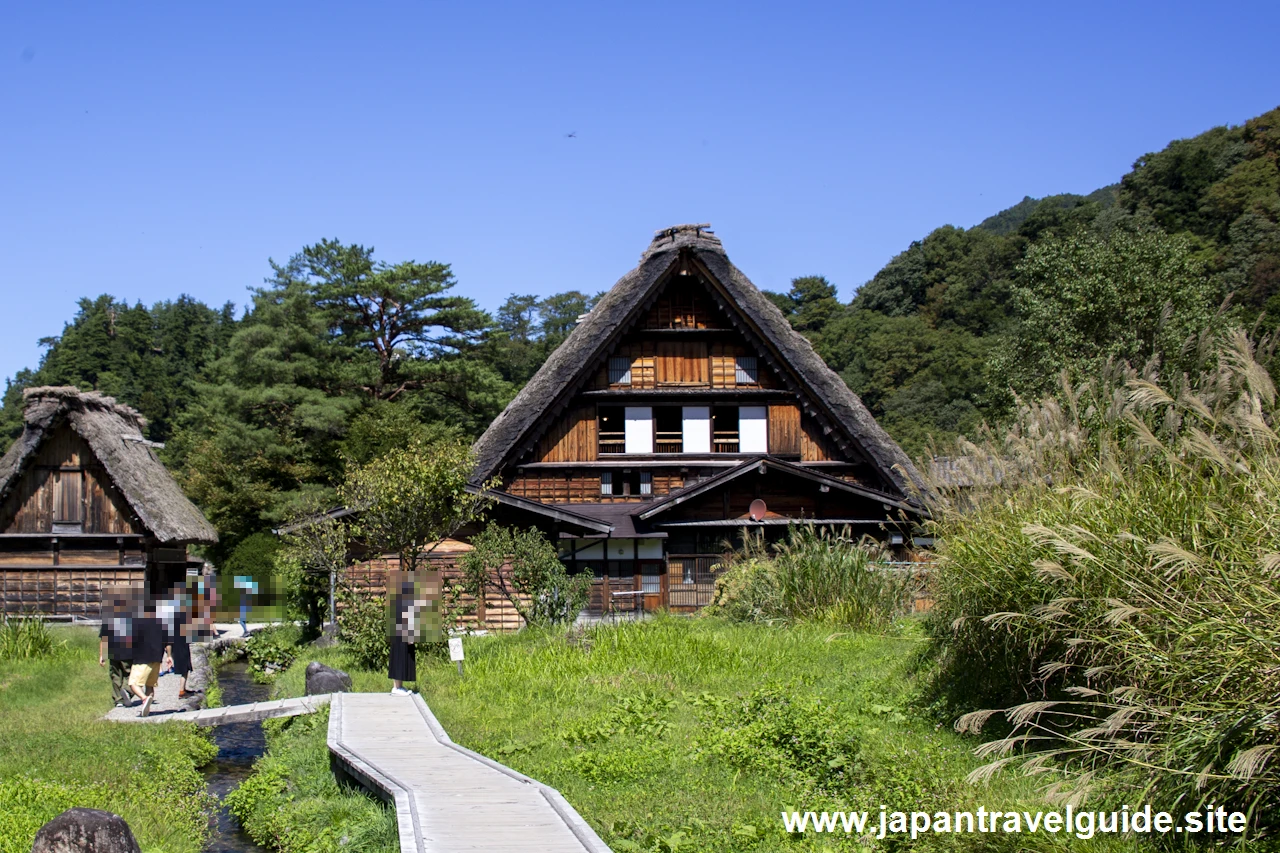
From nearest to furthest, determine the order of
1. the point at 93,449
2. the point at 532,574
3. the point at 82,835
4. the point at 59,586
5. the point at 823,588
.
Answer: the point at 82,835
the point at 823,588
the point at 532,574
the point at 93,449
the point at 59,586

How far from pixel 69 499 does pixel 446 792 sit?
2249 cm

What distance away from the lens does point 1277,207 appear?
167 ft

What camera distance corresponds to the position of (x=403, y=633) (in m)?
12.9

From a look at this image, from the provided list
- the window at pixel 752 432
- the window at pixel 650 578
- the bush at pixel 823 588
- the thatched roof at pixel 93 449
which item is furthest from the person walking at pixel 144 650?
the window at pixel 752 432

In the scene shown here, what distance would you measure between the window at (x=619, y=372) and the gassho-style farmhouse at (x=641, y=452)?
1.4 inches

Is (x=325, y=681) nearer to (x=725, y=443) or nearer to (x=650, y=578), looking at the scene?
(x=650, y=578)

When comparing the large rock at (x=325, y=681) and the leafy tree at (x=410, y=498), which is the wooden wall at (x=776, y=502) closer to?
the leafy tree at (x=410, y=498)

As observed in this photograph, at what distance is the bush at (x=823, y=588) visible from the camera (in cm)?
1488

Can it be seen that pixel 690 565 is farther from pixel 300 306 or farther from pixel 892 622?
pixel 300 306

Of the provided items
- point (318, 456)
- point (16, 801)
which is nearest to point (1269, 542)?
point (16, 801)

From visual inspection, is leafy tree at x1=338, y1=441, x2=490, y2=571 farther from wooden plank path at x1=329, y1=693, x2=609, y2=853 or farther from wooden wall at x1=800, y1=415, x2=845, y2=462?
wooden wall at x1=800, y1=415, x2=845, y2=462

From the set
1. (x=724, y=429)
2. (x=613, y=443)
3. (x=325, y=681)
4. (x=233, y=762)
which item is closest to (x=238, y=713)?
(x=233, y=762)

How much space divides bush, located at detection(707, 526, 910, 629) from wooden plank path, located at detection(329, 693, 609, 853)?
6.19m

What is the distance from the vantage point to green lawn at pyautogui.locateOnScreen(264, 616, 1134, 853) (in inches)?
271
